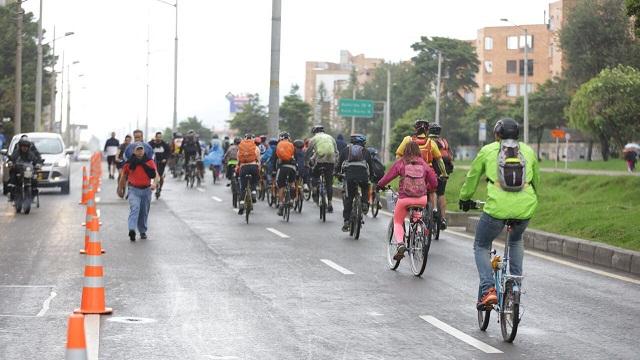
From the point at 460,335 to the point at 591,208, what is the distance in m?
13.6

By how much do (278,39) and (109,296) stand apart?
80.6ft

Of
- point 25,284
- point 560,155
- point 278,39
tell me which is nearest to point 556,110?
point 560,155

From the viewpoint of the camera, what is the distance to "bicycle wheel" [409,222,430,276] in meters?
13.7

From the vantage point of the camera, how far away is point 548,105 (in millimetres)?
88188

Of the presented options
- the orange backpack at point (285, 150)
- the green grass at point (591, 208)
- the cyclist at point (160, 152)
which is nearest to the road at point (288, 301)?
the green grass at point (591, 208)

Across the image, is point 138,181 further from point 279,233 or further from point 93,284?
point 93,284

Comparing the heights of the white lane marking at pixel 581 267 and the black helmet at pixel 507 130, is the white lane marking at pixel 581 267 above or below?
below

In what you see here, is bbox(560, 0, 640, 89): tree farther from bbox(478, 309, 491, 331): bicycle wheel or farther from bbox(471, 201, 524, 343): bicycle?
bbox(471, 201, 524, 343): bicycle

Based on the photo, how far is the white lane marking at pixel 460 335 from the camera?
898 centimetres

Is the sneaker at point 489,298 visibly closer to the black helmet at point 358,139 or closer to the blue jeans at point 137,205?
the black helmet at point 358,139

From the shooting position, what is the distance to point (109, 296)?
11672 millimetres

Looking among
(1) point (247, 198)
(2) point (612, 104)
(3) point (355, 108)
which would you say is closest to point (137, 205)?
(1) point (247, 198)

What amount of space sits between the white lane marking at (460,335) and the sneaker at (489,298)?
292mm

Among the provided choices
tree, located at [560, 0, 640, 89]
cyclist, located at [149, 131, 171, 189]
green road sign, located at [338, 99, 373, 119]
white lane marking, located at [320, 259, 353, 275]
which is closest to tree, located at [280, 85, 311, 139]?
green road sign, located at [338, 99, 373, 119]
